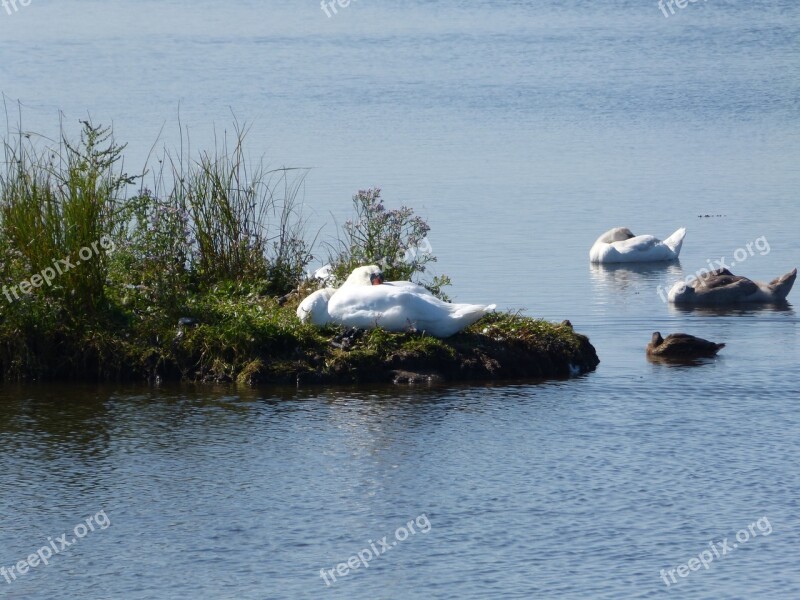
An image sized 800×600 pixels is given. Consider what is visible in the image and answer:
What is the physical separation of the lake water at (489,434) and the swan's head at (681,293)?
18 centimetres

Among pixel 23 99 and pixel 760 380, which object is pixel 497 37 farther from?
pixel 760 380

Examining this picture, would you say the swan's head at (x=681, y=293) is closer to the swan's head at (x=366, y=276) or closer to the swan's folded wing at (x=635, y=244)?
the swan's folded wing at (x=635, y=244)

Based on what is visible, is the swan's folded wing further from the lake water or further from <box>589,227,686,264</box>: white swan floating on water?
the lake water

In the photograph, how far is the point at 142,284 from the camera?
13.7 metres

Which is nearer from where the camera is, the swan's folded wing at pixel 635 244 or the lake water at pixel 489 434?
the lake water at pixel 489 434

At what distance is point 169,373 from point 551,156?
62.8ft

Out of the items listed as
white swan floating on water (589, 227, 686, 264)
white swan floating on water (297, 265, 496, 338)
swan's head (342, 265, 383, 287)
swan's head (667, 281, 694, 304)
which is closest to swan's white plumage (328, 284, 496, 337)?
white swan floating on water (297, 265, 496, 338)

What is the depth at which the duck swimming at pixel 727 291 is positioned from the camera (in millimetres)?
17547

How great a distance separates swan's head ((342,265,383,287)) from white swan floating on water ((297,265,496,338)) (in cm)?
18

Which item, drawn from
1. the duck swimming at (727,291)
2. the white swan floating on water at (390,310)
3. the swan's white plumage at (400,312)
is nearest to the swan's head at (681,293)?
the duck swimming at (727,291)

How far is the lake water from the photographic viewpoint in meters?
8.23

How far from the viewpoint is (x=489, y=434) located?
10.9m

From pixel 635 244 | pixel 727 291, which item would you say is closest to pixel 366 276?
pixel 727 291

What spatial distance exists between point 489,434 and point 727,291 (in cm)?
757
